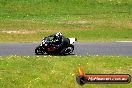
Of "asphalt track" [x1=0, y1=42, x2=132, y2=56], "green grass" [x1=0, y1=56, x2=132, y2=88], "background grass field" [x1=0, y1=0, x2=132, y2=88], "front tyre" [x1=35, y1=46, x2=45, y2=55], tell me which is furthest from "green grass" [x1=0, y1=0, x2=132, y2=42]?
"green grass" [x1=0, y1=56, x2=132, y2=88]

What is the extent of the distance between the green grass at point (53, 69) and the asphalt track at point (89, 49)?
3421 millimetres

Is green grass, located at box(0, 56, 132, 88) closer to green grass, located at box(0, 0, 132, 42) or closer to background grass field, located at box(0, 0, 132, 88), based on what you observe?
background grass field, located at box(0, 0, 132, 88)

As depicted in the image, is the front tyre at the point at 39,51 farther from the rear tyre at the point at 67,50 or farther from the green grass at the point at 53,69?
the green grass at the point at 53,69

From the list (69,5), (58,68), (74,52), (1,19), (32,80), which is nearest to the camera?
(32,80)

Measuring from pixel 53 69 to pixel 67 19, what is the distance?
78.2 ft

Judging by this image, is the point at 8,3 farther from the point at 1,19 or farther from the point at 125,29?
the point at 125,29

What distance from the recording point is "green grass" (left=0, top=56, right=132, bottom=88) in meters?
21.8

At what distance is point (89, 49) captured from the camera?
105 ft

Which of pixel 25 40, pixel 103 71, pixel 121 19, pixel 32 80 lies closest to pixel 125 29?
pixel 121 19

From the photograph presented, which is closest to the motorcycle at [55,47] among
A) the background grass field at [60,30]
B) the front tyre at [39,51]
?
the front tyre at [39,51]

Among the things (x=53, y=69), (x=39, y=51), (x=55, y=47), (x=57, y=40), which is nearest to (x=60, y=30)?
(x=39, y=51)

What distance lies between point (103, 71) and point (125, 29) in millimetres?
19208

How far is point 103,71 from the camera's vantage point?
946 inches

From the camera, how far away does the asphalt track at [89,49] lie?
3039 cm
